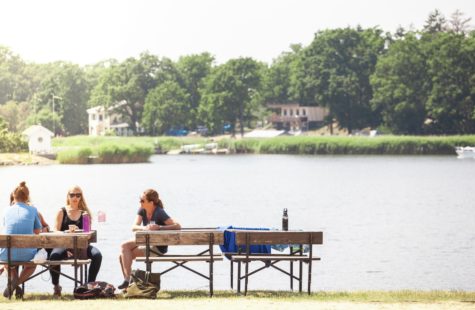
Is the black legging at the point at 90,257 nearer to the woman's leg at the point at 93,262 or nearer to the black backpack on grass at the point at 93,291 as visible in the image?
the woman's leg at the point at 93,262

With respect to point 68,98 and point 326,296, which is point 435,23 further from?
point 326,296

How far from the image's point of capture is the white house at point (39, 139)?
11609 centimetres

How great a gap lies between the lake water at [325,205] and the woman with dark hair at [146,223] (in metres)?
2.43

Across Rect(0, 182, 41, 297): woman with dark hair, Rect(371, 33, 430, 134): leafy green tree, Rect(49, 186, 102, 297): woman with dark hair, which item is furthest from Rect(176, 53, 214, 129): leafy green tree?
Rect(0, 182, 41, 297): woman with dark hair

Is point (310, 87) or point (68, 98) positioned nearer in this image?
point (310, 87)

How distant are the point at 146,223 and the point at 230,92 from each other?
140288 millimetres

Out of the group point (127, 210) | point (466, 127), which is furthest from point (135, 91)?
point (127, 210)

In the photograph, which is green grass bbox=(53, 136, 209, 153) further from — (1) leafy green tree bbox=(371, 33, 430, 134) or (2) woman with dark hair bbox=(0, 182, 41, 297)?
(2) woman with dark hair bbox=(0, 182, 41, 297)

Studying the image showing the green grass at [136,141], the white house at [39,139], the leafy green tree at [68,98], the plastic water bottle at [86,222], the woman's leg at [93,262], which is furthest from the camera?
the leafy green tree at [68,98]

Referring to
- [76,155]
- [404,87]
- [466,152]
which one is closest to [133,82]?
[404,87]

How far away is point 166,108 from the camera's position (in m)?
154

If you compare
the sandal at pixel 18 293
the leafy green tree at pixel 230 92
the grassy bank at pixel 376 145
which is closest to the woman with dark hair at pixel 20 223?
the sandal at pixel 18 293

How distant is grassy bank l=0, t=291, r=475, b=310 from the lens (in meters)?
15.5

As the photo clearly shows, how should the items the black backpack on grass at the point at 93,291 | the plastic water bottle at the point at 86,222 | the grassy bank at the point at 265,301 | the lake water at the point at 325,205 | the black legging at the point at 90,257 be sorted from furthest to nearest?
the lake water at the point at 325,205 → the plastic water bottle at the point at 86,222 → the black legging at the point at 90,257 → the black backpack on grass at the point at 93,291 → the grassy bank at the point at 265,301
